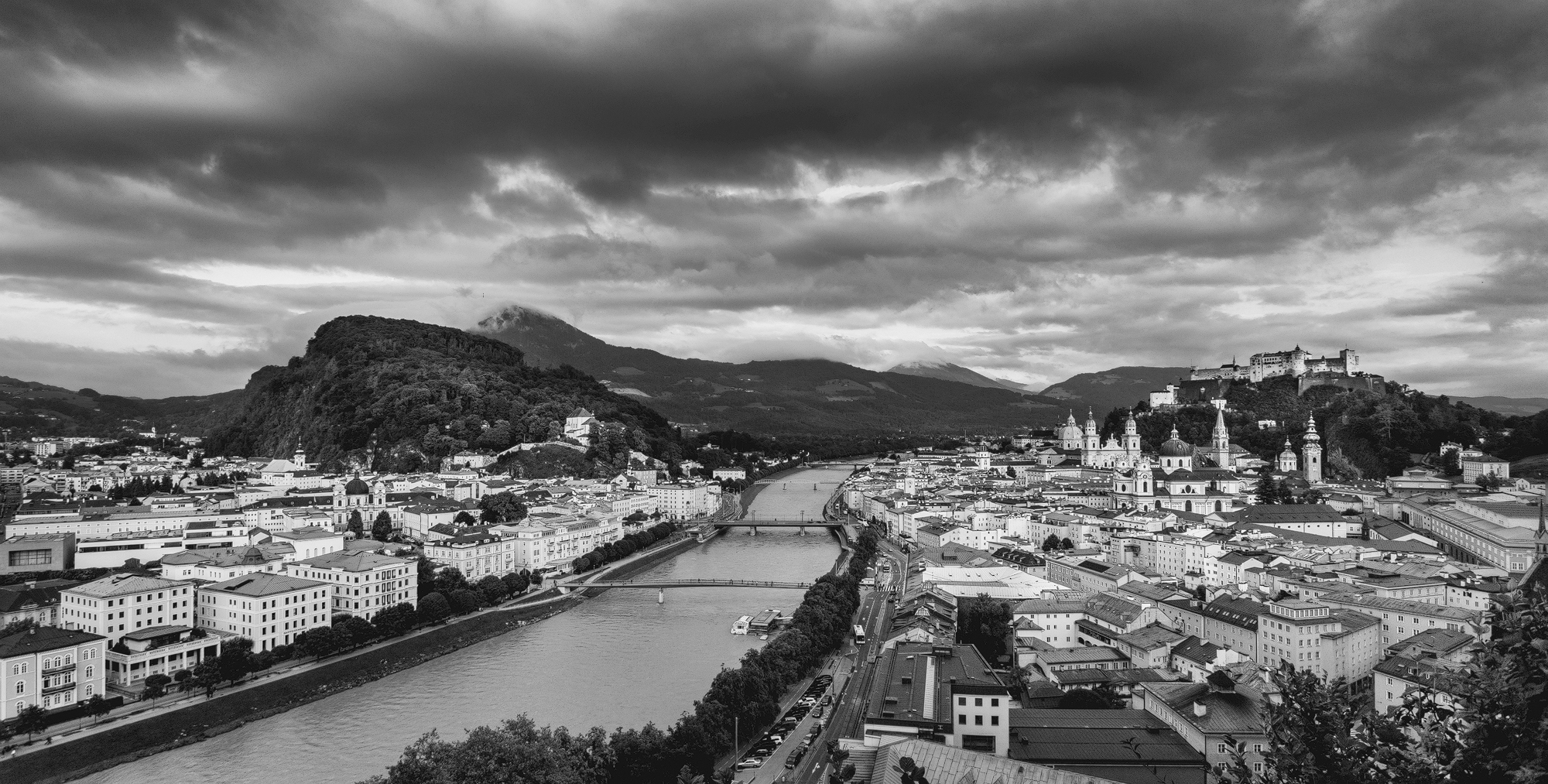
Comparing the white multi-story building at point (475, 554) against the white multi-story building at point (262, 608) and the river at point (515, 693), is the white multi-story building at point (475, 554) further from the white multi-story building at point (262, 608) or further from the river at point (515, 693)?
the white multi-story building at point (262, 608)

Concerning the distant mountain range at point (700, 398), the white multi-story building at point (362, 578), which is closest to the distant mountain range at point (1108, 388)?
the distant mountain range at point (700, 398)

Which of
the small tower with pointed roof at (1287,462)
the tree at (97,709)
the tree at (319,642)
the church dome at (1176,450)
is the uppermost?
the church dome at (1176,450)

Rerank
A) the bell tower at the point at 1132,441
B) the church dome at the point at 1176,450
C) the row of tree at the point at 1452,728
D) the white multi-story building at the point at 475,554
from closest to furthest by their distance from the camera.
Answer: the row of tree at the point at 1452,728, the white multi-story building at the point at 475,554, the church dome at the point at 1176,450, the bell tower at the point at 1132,441

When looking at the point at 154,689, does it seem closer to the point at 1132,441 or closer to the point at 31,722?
the point at 31,722

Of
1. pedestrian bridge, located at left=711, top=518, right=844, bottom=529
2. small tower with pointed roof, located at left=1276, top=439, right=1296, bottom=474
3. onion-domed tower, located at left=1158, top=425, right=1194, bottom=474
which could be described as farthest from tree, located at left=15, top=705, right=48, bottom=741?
small tower with pointed roof, located at left=1276, top=439, right=1296, bottom=474

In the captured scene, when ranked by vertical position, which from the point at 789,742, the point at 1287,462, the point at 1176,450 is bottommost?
the point at 789,742

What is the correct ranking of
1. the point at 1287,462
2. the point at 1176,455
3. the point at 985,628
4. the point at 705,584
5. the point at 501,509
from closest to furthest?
the point at 985,628 → the point at 705,584 → the point at 501,509 → the point at 1287,462 → the point at 1176,455

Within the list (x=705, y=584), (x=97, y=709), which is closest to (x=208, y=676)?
(x=97, y=709)
